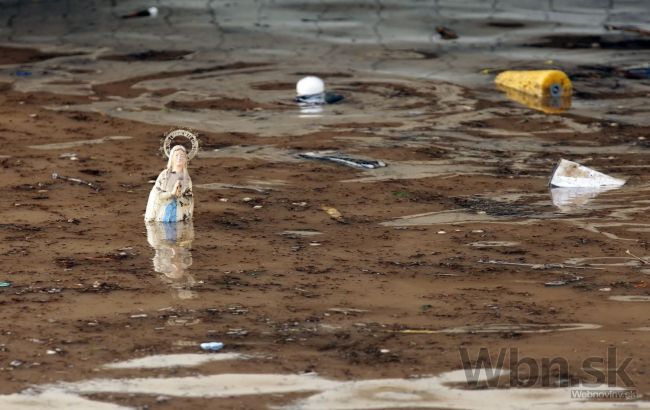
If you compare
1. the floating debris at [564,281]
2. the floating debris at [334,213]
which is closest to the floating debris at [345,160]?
the floating debris at [334,213]

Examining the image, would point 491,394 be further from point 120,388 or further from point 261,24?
point 261,24

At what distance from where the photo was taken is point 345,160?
10.0 meters

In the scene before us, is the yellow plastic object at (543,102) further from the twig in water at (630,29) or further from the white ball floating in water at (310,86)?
the twig in water at (630,29)

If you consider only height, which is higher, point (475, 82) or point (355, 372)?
point (475, 82)

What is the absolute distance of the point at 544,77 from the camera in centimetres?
1270

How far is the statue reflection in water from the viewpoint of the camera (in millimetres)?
6926

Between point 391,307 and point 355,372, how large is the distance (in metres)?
1.00

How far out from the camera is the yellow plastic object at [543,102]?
12211 millimetres

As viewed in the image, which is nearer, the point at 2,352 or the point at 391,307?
the point at 2,352

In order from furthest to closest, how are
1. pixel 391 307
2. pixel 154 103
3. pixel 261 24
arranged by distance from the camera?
pixel 261 24
pixel 154 103
pixel 391 307

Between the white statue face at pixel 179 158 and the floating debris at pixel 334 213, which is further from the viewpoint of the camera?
the floating debris at pixel 334 213

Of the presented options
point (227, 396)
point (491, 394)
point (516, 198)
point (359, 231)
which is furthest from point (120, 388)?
point (516, 198)

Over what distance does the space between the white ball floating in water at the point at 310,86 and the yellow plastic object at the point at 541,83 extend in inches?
80.8

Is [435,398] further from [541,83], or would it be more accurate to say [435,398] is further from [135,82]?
[135,82]
